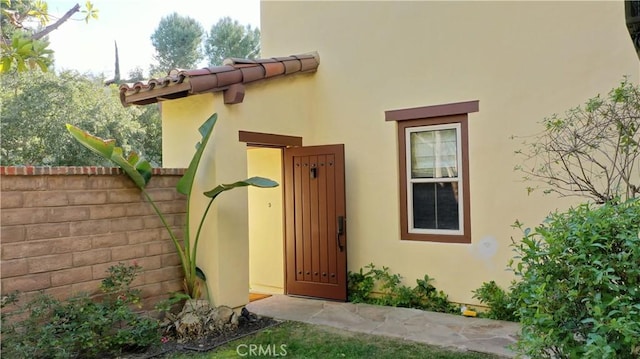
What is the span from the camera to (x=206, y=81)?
550 centimetres

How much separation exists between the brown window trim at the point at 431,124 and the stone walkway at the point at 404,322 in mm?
1054

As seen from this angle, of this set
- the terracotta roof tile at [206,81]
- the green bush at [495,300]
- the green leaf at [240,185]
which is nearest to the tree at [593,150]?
the green bush at [495,300]

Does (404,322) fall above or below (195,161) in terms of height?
below

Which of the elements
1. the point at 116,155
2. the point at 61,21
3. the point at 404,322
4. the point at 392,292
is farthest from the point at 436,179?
the point at 61,21

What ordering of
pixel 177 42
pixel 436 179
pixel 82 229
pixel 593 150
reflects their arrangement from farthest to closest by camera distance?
pixel 177 42, pixel 436 179, pixel 593 150, pixel 82 229

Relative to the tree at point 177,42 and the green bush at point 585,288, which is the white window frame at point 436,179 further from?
the tree at point 177,42

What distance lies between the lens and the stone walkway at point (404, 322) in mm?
4961

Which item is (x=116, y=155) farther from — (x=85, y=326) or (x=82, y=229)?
(x=85, y=326)

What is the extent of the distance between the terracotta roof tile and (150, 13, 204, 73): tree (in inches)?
552

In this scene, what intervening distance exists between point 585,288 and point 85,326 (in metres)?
4.29

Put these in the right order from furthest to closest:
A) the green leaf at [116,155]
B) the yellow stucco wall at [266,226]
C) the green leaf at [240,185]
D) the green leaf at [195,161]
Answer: the yellow stucco wall at [266,226], the green leaf at [195,161], the green leaf at [240,185], the green leaf at [116,155]

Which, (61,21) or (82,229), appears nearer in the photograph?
(61,21)

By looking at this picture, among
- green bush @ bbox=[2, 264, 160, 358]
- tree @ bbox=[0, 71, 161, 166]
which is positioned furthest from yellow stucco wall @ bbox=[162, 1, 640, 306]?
tree @ bbox=[0, 71, 161, 166]

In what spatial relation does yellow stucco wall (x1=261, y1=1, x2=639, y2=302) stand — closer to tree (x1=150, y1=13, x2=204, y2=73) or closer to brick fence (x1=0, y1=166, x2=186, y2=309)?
brick fence (x1=0, y1=166, x2=186, y2=309)
